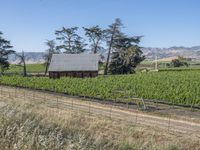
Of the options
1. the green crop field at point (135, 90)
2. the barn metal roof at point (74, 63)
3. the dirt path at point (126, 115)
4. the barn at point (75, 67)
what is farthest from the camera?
the barn metal roof at point (74, 63)

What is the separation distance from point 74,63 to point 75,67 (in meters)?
A: 1.27

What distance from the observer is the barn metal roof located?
2968 inches

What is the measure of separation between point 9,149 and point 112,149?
2.46 meters

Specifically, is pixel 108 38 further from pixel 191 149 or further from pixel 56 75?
pixel 191 149

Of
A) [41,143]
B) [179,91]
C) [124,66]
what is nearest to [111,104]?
[179,91]

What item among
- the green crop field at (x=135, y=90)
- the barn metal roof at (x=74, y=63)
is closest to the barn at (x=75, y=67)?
the barn metal roof at (x=74, y=63)

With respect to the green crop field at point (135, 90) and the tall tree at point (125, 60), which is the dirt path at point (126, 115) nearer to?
the green crop field at point (135, 90)

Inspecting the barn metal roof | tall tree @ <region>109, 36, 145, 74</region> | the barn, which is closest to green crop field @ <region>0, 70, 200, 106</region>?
the barn

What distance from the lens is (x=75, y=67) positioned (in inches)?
2987

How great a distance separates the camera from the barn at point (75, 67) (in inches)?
2958

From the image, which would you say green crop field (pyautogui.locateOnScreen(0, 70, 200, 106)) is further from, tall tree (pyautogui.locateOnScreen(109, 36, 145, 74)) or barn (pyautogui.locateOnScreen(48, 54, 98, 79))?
tall tree (pyautogui.locateOnScreen(109, 36, 145, 74))

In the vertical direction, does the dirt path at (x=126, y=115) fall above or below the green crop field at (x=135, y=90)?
below

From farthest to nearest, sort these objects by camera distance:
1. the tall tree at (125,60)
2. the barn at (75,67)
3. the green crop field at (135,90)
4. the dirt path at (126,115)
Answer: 1. the tall tree at (125,60)
2. the barn at (75,67)
3. the green crop field at (135,90)
4. the dirt path at (126,115)

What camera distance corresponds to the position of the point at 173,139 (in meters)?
23.7
